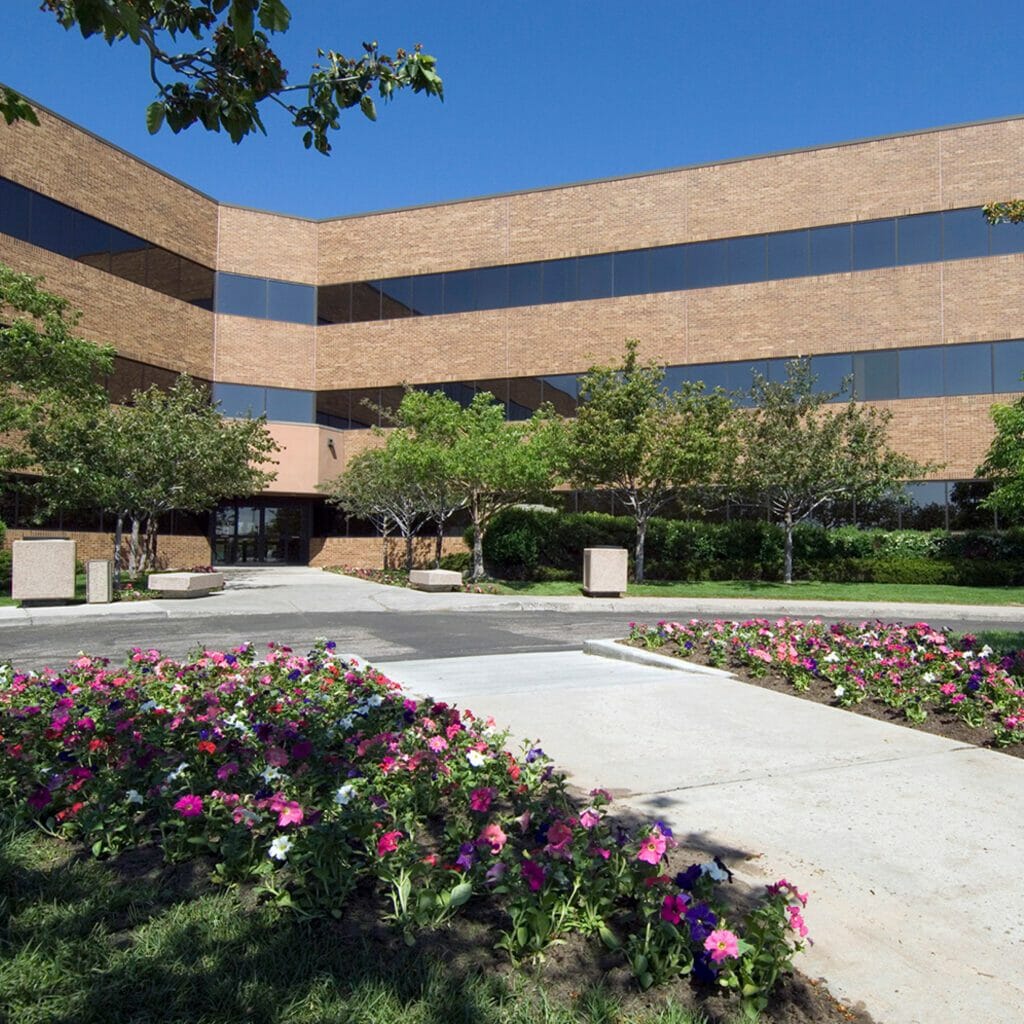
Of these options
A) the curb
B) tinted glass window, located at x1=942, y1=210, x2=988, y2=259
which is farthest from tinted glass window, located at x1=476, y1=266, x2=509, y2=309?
Answer: the curb

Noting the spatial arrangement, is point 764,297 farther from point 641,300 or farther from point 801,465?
point 801,465

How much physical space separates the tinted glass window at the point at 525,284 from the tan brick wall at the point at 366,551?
9.00 m

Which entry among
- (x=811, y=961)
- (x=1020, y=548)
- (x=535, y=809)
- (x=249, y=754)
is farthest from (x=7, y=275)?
(x=1020, y=548)

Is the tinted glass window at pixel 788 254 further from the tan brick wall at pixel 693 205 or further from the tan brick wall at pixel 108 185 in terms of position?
the tan brick wall at pixel 108 185

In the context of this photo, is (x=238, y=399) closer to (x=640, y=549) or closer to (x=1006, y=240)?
(x=640, y=549)

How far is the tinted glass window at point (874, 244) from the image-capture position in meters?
26.0

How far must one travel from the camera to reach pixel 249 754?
4125 millimetres

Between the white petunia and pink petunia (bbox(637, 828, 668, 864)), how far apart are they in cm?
125

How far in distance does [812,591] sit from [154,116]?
65.4 ft

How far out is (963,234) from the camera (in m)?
25.2

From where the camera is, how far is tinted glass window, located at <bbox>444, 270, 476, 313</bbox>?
30.8 metres

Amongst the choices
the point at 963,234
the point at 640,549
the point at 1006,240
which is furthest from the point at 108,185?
Result: the point at 1006,240

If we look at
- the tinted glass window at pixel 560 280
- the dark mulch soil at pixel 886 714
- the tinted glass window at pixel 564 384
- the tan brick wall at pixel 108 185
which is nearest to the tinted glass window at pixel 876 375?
the tinted glass window at pixel 564 384

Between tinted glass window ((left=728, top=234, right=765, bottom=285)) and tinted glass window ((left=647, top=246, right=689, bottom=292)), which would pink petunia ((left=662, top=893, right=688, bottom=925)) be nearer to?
tinted glass window ((left=728, top=234, right=765, bottom=285))
